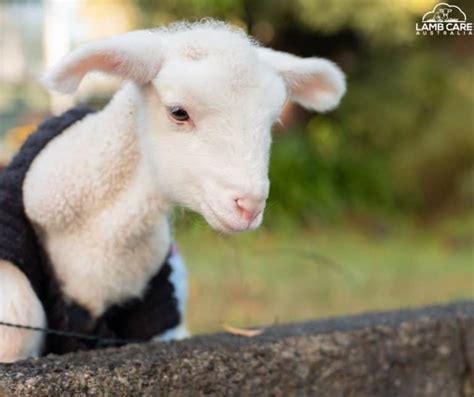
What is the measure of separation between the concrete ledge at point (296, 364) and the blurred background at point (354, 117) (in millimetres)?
3254

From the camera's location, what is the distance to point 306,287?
475cm

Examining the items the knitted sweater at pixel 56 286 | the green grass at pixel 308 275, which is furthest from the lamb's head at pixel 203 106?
the green grass at pixel 308 275

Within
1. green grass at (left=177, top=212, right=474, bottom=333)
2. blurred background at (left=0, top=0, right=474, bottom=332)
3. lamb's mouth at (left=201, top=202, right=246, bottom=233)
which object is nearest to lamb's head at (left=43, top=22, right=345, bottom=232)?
lamb's mouth at (left=201, top=202, right=246, bottom=233)

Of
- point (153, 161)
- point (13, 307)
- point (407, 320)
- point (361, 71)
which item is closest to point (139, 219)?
point (153, 161)

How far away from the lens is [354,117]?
854 centimetres

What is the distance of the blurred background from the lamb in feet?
12.0

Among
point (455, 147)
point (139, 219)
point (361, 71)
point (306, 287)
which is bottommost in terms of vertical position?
point (139, 219)

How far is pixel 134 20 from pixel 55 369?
6756 mm

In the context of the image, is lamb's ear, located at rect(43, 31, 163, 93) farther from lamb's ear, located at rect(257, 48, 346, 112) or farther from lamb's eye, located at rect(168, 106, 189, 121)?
lamb's ear, located at rect(257, 48, 346, 112)

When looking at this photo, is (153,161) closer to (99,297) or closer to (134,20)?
(99,297)

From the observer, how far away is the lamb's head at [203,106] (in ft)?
5.98

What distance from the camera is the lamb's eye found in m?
1.90

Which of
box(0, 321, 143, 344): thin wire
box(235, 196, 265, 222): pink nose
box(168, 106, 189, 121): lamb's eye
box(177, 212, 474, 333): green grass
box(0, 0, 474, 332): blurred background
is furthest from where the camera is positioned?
box(0, 0, 474, 332): blurred background

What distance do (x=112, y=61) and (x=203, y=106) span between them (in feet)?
0.81
